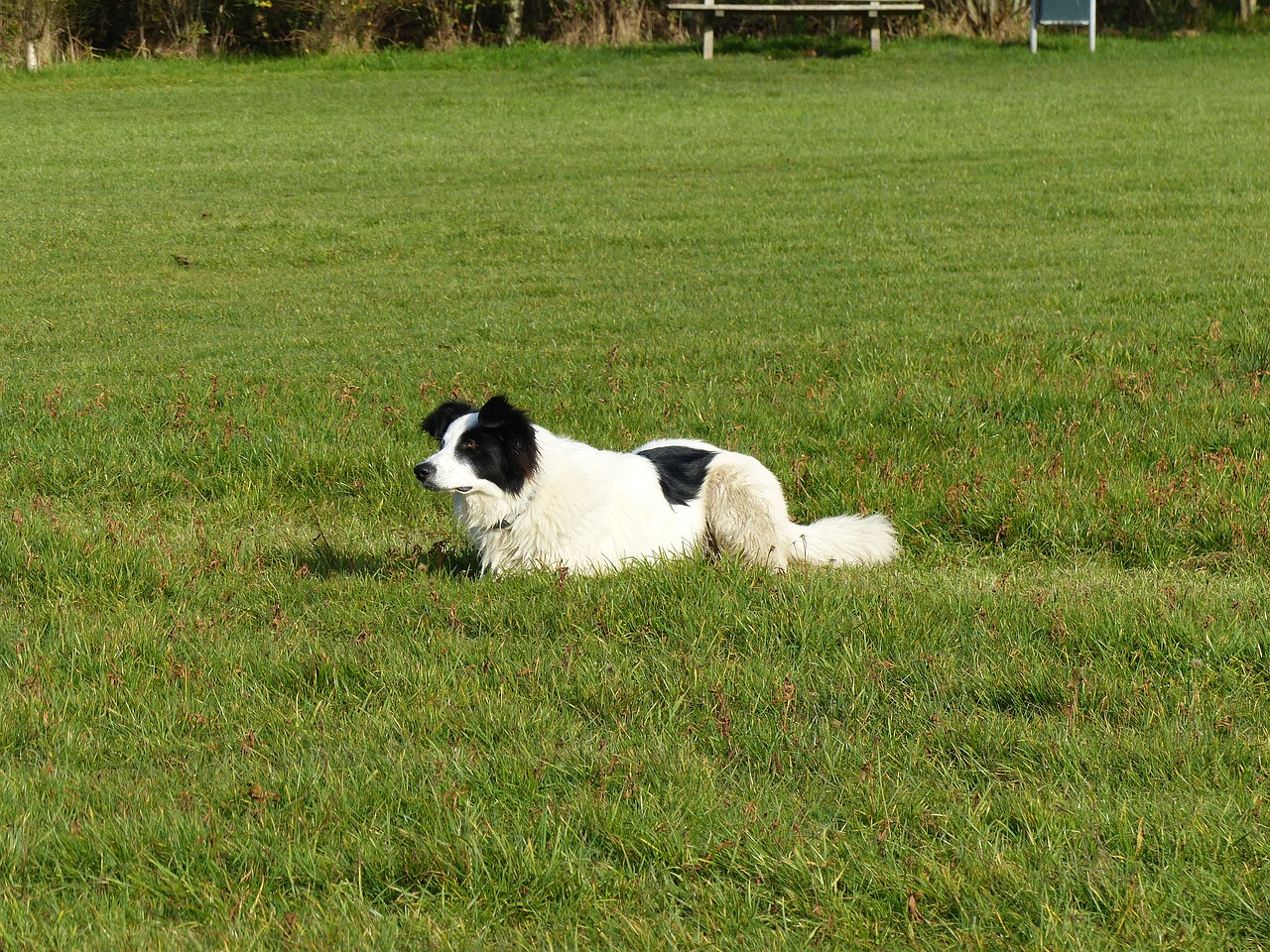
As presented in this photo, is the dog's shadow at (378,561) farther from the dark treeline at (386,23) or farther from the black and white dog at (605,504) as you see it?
the dark treeline at (386,23)

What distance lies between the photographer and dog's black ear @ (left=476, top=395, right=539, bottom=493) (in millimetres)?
5609

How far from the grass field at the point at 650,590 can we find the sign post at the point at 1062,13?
12.6m

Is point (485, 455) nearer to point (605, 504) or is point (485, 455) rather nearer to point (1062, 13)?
point (605, 504)

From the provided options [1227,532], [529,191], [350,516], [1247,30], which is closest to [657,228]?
[529,191]

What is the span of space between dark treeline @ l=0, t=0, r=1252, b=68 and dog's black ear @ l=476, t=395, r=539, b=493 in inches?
1104

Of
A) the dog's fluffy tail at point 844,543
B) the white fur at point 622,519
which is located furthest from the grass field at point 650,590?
the white fur at point 622,519

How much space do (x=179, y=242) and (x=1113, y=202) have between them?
10915mm

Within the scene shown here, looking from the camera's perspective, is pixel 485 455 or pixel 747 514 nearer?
pixel 485 455

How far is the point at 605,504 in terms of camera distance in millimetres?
6074

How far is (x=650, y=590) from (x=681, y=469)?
126cm

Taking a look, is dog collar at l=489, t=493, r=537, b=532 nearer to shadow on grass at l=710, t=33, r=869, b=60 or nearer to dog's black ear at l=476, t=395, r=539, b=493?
dog's black ear at l=476, t=395, r=539, b=493

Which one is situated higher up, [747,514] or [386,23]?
[386,23]

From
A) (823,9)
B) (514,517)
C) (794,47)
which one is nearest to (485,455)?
(514,517)

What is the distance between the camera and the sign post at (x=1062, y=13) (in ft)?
94.2
